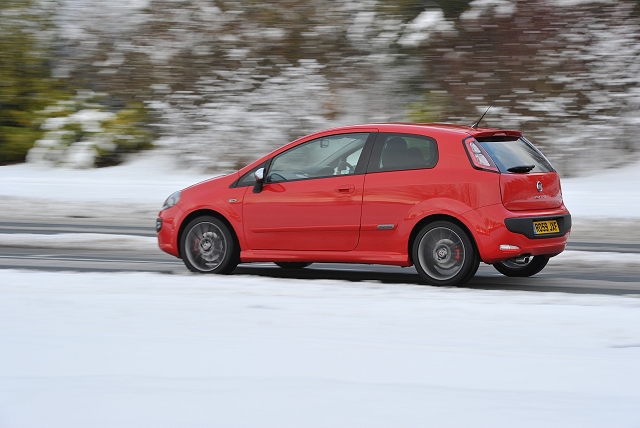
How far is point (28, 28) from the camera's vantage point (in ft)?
80.7

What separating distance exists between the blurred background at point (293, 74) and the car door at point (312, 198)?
10824 mm

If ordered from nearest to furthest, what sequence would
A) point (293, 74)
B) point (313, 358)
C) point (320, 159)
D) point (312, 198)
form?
point (313, 358)
point (312, 198)
point (320, 159)
point (293, 74)

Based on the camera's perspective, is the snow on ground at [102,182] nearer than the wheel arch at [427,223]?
No

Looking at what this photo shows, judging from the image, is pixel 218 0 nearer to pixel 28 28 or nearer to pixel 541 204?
pixel 28 28

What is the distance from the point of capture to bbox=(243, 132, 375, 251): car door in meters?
8.75

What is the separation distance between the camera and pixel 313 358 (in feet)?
17.3

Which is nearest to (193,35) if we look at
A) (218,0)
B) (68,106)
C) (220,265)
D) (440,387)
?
(218,0)

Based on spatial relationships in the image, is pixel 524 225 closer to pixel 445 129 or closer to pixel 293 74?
pixel 445 129

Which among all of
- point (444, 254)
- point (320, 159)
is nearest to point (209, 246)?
point (320, 159)

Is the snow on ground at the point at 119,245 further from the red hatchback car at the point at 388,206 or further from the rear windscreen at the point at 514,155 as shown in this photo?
the rear windscreen at the point at 514,155

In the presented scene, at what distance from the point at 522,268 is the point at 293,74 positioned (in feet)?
42.7

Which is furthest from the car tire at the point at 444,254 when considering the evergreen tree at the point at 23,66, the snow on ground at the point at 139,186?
the evergreen tree at the point at 23,66

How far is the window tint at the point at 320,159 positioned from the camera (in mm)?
8844

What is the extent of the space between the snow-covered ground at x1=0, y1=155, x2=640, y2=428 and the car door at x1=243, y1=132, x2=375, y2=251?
0.50 meters
